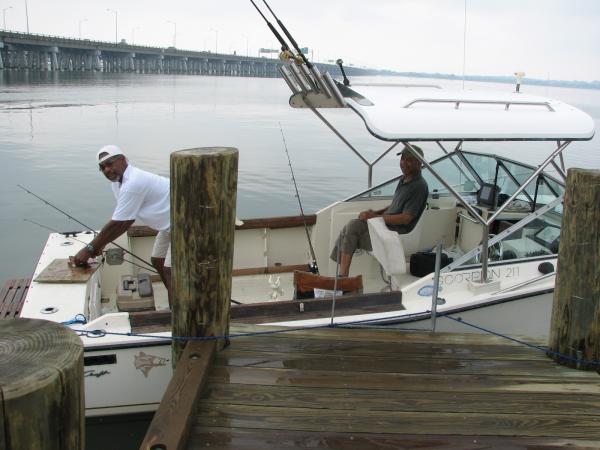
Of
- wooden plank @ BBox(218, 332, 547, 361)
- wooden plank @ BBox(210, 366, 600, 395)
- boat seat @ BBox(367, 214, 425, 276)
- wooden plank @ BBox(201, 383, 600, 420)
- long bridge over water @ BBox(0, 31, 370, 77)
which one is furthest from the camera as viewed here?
long bridge over water @ BBox(0, 31, 370, 77)

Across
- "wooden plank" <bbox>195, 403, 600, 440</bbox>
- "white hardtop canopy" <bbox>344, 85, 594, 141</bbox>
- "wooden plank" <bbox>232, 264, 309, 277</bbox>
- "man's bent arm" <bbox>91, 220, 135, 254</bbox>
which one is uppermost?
"white hardtop canopy" <bbox>344, 85, 594, 141</bbox>

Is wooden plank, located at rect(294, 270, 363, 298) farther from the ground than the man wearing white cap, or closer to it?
closer to it

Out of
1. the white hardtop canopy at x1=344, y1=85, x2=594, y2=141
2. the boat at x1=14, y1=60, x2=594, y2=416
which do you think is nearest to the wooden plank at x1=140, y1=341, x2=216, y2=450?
the boat at x1=14, y1=60, x2=594, y2=416

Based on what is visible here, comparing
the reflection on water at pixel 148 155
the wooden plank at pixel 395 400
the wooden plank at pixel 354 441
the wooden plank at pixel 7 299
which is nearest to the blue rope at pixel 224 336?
the wooden plank at pixel 395 400

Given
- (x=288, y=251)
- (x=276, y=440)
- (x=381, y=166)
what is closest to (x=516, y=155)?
(x=381, y=166)

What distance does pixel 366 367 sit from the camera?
3.43 metres

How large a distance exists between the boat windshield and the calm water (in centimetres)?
346

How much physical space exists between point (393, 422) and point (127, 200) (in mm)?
2980

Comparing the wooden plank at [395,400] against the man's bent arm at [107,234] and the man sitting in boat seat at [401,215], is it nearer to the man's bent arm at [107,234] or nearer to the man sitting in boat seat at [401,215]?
the man's bent arm at [107,234]

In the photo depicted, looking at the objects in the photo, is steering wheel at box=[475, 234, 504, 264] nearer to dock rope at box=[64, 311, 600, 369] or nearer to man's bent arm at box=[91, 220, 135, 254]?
dock rope at box=[64, 311, 600, 369]

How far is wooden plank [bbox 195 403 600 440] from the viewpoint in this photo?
2844 mm

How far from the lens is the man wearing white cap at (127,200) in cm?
485

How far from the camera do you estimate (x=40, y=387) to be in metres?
1.51

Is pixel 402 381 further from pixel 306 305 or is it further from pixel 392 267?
pixel 392 267
